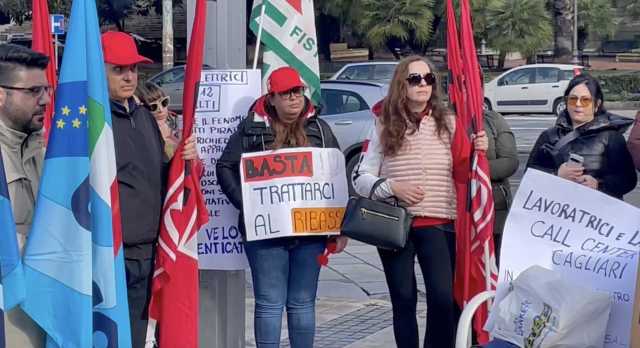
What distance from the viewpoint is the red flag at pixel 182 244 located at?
16.9 feet

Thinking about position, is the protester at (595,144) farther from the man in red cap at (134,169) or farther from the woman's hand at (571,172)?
the man in red cap at (134,169)

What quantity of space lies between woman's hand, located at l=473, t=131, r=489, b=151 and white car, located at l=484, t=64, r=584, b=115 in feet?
83.9

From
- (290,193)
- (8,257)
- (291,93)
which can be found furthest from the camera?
(290,193)

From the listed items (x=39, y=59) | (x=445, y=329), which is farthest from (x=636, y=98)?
(x=39, y=59)

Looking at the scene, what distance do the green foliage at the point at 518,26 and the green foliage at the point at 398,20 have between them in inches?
94.2

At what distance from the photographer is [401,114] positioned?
18.7 feet

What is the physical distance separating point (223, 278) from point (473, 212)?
1.42 m

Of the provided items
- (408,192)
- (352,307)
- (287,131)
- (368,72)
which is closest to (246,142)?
(287,131)

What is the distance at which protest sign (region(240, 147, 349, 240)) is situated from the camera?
5652mm

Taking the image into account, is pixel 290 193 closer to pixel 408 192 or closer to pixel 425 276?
pixel 408 192

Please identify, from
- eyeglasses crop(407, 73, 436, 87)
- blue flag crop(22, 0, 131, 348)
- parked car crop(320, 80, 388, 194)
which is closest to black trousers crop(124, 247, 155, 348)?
blue flag crop(22, 0, 131, 348)

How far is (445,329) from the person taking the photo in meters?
5.83

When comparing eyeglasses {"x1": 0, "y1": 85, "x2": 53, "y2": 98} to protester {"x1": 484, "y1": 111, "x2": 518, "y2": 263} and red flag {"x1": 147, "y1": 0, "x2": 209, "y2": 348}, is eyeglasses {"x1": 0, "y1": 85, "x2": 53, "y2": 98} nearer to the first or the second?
red flag {"x1": 147, "y1": 0, "x2": 209, "y2": 348}

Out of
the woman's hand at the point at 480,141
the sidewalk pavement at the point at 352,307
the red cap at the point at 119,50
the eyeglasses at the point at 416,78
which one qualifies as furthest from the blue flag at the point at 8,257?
the sidewalk pavement at the point at 352,307
